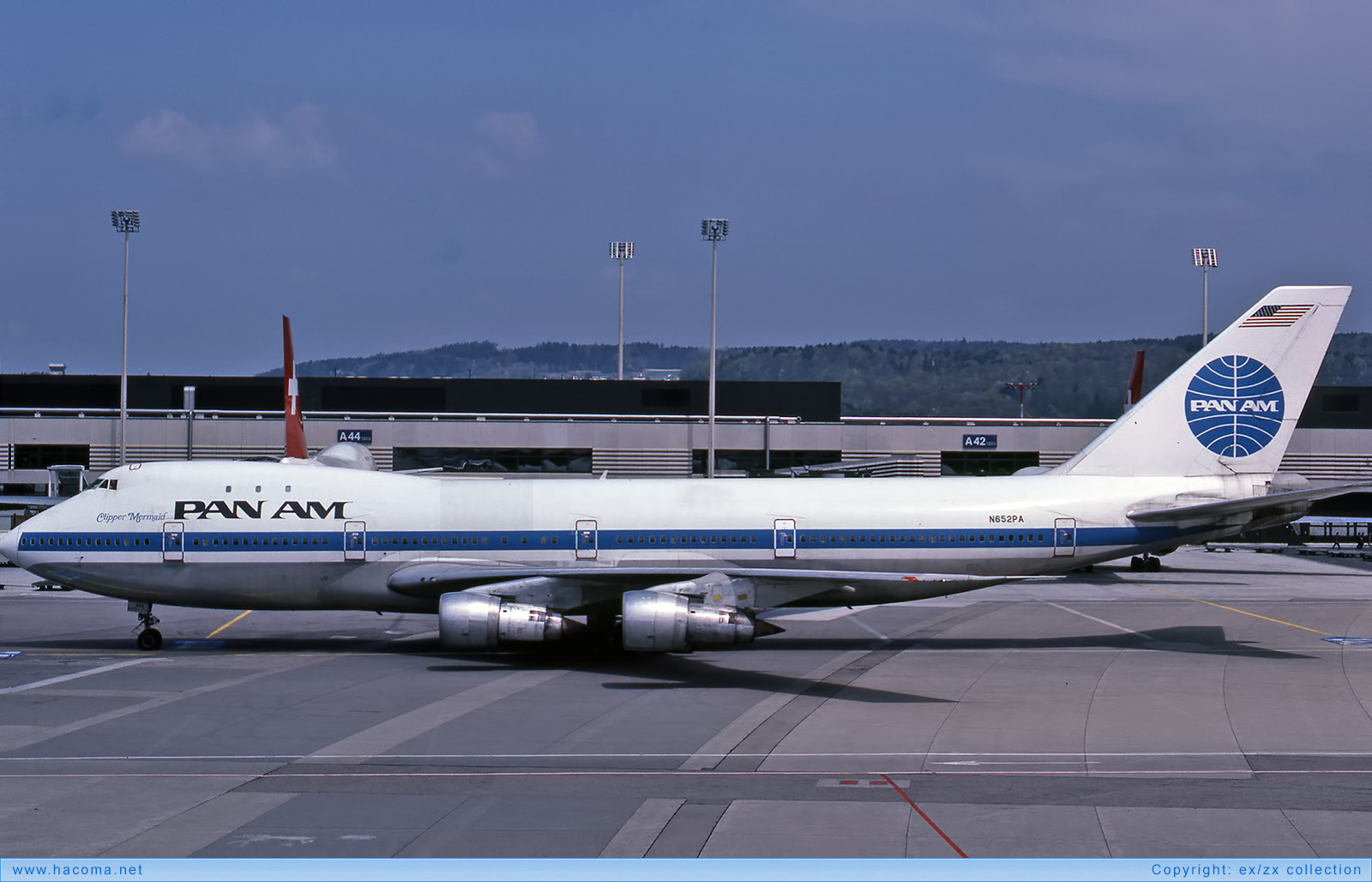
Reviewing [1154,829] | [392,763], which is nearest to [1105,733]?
[1154,829]

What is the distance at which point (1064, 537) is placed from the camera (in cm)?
3234

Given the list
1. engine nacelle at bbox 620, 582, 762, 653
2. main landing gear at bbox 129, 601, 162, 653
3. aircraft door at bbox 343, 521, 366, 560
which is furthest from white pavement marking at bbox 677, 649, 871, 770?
main landing gear at bbox 129, 601, 162, 653

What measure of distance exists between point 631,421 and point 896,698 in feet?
168

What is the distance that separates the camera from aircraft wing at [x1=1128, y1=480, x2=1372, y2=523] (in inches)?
1172

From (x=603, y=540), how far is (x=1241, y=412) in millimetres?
17532

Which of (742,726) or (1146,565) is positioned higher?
(1146,565)

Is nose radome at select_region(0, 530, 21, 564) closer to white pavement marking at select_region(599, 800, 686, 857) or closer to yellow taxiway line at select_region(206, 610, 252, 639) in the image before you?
yellow taxiway line at select_region(206, 610, 252, 639)

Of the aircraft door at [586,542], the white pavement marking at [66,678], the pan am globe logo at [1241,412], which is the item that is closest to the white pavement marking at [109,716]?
the white pavement marking at [66,678]

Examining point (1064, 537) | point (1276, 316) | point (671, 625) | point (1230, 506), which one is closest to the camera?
point (671, 625)

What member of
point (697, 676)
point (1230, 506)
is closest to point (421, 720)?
point (697, 676)

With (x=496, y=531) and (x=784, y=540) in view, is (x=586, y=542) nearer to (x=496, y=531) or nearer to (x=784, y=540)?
(x=496, y=531)

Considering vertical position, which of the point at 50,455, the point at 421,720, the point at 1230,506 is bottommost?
the point at 421,720

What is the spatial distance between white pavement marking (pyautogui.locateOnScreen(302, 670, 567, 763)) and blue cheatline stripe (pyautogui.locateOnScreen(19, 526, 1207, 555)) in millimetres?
4056

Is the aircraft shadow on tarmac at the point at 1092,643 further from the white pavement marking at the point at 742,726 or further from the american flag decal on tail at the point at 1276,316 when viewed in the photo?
the american flag decal on tail at the point at 1276,316
